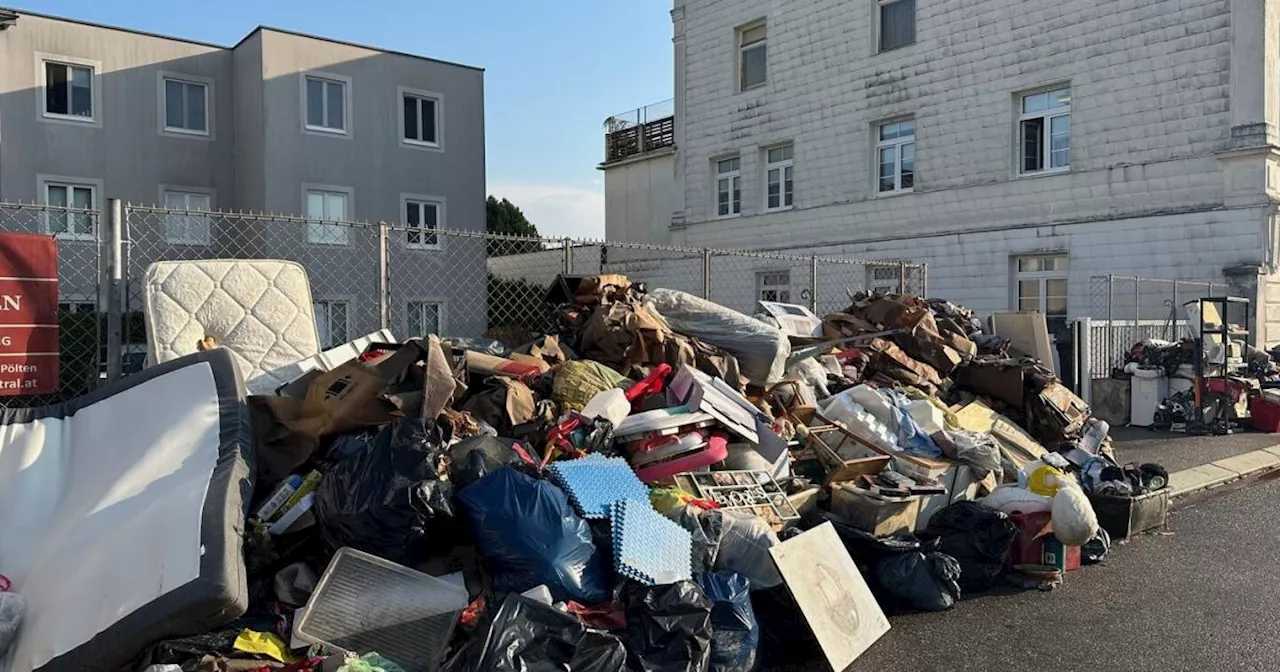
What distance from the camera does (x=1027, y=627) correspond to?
14.3ft

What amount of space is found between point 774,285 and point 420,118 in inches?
369

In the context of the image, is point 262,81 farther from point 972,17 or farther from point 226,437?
point 226,437

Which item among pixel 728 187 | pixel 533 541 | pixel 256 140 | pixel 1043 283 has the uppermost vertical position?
pixel 256 140

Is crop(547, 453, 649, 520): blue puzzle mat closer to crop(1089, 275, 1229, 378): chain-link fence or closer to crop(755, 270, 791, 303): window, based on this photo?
crop(1089, 275, 1229, 378): chain-link fence

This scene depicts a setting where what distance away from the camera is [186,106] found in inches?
762

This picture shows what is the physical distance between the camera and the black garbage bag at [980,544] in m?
4.88

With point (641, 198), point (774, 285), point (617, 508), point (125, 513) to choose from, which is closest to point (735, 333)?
point (617, 508)

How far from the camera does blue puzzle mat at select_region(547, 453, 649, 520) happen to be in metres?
4.10

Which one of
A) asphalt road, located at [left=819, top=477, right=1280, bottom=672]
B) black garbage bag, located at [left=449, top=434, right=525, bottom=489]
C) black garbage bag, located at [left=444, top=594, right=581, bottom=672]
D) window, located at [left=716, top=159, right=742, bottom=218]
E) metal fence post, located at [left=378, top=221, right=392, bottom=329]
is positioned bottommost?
asphalt road, located at [left=819, top=477, right=1280, bottom=672]

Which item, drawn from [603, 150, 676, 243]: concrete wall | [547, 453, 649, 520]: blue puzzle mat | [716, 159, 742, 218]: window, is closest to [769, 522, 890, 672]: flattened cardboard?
[547, 453, 649, 520]: blue puzzle mat

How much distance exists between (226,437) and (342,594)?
3.33ft

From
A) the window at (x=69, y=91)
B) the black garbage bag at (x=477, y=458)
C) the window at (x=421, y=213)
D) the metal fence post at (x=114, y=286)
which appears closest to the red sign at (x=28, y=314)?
the metal fence post at (x=114, y=286)

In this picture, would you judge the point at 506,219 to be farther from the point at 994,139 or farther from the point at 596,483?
the point at 596,483

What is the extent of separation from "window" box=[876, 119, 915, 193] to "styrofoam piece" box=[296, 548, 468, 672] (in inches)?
620
